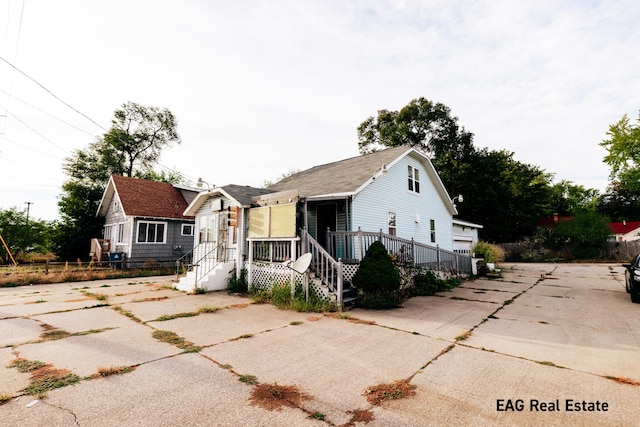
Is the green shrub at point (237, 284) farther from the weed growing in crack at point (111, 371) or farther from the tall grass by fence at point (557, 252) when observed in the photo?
the tall grass by fence at point (557, 252)

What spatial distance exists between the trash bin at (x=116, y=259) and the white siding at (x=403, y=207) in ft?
52.0

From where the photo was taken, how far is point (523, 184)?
39.6 m

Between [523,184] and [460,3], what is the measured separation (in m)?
40.6

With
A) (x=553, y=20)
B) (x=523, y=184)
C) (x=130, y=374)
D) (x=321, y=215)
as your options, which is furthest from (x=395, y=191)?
(x=523, y=184)

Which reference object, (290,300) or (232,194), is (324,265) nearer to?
(290,300)

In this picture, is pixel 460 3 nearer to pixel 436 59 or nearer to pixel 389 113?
pixel 436 59

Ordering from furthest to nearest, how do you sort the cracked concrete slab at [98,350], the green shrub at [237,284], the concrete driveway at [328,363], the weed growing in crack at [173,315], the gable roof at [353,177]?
the gable roof at [353,177] → the green shrub at [237,284] → the weed growing in crack at [173,315] → the cracked concrete slab at [98,350] → the concrete driveway at [328,363]

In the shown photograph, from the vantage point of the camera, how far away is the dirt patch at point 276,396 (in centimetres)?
319

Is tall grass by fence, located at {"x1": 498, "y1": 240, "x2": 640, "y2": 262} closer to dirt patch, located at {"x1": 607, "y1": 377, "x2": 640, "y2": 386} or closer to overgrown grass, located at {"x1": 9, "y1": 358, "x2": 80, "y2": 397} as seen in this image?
dirt patch, located at {"x1": 607, "y1": 377, "x2": 640, "y2": 386}

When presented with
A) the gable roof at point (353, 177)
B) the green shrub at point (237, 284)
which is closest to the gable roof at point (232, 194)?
the gable roof at point (353, 177)

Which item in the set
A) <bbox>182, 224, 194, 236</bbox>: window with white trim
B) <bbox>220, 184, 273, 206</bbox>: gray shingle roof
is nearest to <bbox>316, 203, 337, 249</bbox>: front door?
<bbox>220, 184, 273, 206</bbox>: gray shingle roof

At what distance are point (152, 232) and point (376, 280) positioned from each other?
17.6 meters

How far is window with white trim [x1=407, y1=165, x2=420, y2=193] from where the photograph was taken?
50.9 ft

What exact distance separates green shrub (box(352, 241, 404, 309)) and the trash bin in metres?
16.8
